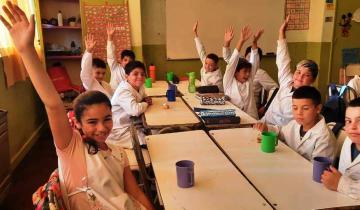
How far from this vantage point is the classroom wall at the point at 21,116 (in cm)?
368

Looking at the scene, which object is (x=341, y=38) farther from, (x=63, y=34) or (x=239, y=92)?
(x=63, y=34)

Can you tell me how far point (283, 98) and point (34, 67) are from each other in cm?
237

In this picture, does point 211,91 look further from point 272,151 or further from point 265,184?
point 265,184

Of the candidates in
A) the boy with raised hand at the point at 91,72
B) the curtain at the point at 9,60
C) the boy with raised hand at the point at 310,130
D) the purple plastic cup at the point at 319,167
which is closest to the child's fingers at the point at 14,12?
the purple plastic cup at the point at 319,167

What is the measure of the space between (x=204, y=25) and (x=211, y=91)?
86.1 inches

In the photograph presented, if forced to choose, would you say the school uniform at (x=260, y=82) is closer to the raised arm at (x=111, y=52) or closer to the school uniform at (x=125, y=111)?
the raised arm at (x=111, y=52)

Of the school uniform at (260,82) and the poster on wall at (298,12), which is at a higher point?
the poster on wall at (298,12)

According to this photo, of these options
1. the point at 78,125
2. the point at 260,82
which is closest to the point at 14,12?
the point at 78,125

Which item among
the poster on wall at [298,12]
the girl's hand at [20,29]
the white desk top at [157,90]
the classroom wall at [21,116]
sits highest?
the poster on wall at [298,12]

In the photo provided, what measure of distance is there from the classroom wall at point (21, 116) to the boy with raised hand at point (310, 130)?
3.04 metres

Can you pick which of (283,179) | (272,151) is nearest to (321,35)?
(272,151)

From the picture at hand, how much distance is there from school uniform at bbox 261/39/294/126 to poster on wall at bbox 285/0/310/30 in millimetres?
2894

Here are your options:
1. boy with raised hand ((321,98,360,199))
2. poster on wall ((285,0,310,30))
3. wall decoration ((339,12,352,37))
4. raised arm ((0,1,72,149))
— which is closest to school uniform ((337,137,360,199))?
boy with raised hand ((321,98,360,199))

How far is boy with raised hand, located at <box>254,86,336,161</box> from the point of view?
1.90 meters
